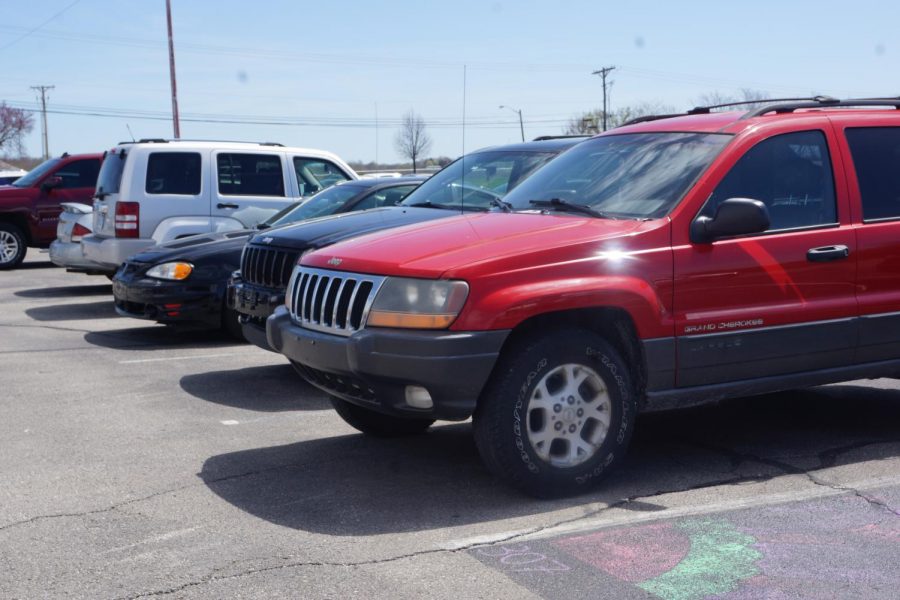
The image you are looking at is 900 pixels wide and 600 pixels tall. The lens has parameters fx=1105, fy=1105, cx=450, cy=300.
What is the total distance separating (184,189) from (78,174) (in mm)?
6728

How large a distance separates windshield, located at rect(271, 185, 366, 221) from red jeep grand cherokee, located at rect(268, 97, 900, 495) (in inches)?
160

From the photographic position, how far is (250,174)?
13.2m

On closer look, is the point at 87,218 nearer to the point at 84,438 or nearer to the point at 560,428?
the point at 84,438

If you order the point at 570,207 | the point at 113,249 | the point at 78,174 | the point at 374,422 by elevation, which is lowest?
the point at 374,422

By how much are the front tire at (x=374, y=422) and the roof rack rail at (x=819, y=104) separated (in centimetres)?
256

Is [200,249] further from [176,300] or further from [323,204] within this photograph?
[323,204]

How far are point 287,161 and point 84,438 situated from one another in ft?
23.7

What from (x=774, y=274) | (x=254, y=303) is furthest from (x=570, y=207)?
(x=254, y=303)

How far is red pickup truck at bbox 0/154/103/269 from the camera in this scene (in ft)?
61.5

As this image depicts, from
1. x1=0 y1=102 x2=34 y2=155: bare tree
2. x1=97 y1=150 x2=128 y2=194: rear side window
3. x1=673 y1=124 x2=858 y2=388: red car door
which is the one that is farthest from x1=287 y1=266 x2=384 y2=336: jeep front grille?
x1=0 y1=102 x2=34 y2=155: bare tree

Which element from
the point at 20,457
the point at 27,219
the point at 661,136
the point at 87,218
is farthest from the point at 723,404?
the point at 27,219

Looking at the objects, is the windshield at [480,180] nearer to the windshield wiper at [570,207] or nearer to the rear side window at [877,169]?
the windshield wiper at [570,207]

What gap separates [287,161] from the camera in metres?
13.4

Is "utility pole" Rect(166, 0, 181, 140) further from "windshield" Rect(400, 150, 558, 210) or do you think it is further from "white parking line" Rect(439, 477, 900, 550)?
"white parking line" Rect(439, 477, 900, 550)
